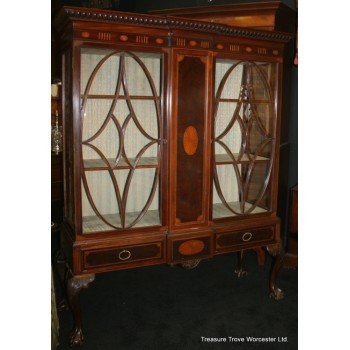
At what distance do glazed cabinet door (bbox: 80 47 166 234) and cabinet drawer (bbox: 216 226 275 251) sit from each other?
341mm

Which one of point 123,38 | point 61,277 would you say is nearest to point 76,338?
point 61,277

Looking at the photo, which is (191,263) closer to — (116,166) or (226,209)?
(226,209)

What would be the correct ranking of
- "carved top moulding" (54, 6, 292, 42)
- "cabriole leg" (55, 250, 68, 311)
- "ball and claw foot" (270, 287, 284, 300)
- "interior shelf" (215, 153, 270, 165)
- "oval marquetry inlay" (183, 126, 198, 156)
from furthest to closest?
"ball and claw foot" (270, 287, 284, 300), "cabriole leg" (55, 250, 68, 311), "interior shelf" (215, 153, 270, 165), "oval marquetry inlay" (183, 126, 198, 156), "carved top moulding" (54, 6, 292, 42)

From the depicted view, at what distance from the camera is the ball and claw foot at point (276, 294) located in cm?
210

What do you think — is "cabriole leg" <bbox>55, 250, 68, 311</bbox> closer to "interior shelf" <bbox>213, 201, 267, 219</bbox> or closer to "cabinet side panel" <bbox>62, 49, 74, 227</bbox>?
"cabinet side panel" <bbox>62, 49, 74, 227</bbox>

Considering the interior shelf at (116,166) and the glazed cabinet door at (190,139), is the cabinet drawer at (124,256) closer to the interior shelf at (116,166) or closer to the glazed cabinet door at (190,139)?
the glazed cabinet door at (190,139)

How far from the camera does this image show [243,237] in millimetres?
1922

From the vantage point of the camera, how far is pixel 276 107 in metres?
1.95

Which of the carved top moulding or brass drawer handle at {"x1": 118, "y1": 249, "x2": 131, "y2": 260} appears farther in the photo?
brass drawer handle at {"x1": 118, "y1": 249, "x2": 131, "y2": 260}

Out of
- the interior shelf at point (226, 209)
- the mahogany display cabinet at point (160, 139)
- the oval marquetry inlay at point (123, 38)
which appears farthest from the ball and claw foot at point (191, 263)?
the oval marquetry inlay at point (123, 38)

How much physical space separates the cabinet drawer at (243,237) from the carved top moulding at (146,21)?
952 mm

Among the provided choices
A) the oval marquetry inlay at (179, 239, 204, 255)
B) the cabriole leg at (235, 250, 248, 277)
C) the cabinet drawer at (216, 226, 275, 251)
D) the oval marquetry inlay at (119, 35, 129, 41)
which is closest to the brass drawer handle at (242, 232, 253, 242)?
the cabinet drawer at (216, 226, 275, 251)

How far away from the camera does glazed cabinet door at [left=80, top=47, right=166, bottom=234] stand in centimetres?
163
